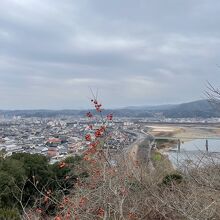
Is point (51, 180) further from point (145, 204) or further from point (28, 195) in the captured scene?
point (145, 204)

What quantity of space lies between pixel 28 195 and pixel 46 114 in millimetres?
64321

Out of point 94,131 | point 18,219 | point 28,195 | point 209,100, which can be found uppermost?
point 209,100

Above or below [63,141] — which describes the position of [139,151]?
below

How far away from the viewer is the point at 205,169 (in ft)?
25.7

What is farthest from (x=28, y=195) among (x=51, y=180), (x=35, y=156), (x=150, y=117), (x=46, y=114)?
(x=46, y=114)

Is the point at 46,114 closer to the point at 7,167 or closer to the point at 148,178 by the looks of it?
the point at 7,167

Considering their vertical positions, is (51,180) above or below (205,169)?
below

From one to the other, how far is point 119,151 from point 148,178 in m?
1.05

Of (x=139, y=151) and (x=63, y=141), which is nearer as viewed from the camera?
(x=139, y=151)

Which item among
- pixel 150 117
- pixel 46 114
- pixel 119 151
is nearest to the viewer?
pixel 119 151

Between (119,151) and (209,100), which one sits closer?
(209,100)

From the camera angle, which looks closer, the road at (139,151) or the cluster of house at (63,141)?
the cluster of house at (63,141)

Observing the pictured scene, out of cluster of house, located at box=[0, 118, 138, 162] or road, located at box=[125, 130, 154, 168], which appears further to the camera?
road, located at box=[125, 130, 154, 168]

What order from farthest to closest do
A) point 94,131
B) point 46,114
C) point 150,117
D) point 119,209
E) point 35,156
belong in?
point 46,114
point 150,117
point 35,156
point 94,131
point 119,209
